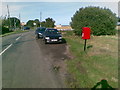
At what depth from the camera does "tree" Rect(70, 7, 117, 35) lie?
20.4 meters

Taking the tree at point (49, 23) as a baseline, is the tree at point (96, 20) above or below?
below

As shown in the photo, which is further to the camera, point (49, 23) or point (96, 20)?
point (49, 23)

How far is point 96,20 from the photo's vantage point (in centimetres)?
2034

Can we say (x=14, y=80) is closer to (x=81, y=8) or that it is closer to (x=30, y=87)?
(x=30, y=87)

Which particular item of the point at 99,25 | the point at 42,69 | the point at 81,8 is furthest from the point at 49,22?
the point at 42,69

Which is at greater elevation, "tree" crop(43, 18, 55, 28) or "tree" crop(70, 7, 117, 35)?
"tree" crop(43, 18, 55, 28)

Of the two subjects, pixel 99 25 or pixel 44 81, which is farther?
pixel 99 25

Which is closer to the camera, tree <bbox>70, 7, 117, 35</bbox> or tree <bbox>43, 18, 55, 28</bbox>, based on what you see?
tree <bbox>70, 7, 117, 35</bbox>

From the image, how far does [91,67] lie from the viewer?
20.2 ft

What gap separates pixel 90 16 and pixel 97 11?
1205 mm

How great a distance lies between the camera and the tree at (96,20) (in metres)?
20.4

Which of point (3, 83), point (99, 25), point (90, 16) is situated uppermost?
point (90, 16)

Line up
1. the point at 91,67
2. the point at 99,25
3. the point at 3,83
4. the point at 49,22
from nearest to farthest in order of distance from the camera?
the point at 3,83
the point at 91,67
the point at 99,25
the point at 49,22

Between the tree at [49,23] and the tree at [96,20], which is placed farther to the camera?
the tree at [49,23]
